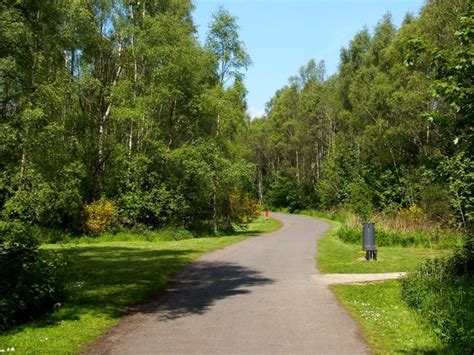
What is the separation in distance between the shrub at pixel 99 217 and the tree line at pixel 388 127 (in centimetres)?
1366

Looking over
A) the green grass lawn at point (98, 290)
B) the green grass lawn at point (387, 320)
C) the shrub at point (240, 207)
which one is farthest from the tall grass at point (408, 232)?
the shrub at point (240, 207)

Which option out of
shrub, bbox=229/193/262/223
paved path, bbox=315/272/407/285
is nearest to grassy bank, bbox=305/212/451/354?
paved path, bbox=315/272/407/285

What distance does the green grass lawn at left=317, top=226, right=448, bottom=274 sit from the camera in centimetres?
1452

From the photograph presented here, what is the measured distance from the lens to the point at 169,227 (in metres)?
28.0

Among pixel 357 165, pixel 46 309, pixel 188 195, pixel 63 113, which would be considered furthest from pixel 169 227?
pixel 357 165

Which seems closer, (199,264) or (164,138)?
(199,264)

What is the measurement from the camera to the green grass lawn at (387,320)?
684cm

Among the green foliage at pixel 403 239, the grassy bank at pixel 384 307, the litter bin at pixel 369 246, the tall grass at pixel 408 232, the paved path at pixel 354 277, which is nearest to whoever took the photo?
the grassy bank at pixel 384 307

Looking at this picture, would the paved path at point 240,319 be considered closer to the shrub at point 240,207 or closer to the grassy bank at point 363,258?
the grassy bank at point 363,258

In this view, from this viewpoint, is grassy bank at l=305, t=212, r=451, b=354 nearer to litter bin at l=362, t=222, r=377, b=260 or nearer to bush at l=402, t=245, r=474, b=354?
bush at l=402, t=245, r=474, b=354

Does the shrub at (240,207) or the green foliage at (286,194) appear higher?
the green foliage at (286,194)

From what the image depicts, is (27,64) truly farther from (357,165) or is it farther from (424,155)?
(357,165)

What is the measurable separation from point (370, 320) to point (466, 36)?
465cm

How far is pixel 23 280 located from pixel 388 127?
37537mm
